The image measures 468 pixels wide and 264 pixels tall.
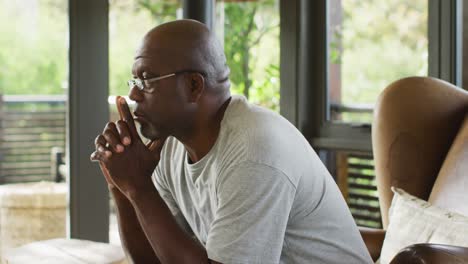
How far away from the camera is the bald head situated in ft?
5.63

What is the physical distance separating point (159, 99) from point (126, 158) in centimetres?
15

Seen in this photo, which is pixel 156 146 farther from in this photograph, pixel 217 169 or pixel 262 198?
pixel 262 198

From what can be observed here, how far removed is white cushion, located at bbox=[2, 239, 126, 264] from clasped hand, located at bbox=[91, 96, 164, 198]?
65cm

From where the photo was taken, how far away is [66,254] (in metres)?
2.43

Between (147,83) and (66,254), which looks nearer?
(147,83)

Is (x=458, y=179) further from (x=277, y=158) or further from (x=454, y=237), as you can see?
(x=277, y=158)

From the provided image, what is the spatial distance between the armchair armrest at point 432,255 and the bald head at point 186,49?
575 millimetres

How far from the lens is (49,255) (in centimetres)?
241

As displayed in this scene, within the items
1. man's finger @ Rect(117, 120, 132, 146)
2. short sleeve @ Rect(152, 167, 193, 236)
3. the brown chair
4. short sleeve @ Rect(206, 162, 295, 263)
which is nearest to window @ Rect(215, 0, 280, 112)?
the brown chair

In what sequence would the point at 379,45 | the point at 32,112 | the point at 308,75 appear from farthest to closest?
1. the point at 32,112
2. the point at 308,75
3. the point at 379,45

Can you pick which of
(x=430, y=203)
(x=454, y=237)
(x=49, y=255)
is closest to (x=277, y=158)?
(x=454, y=237)

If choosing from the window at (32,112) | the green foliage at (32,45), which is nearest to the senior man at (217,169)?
the window at (32,112)

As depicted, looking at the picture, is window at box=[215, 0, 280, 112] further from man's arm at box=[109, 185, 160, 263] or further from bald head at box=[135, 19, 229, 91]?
bald head at box=[135, 19, 229, 91]

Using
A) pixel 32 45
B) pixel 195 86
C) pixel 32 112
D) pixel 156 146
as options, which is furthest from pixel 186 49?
pixel 32 112
